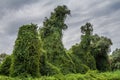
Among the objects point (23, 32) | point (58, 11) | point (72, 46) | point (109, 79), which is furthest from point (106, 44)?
point (23, 32)

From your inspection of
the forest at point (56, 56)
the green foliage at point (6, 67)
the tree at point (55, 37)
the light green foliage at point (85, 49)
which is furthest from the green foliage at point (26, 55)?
the light green foliage at point (85, 49)

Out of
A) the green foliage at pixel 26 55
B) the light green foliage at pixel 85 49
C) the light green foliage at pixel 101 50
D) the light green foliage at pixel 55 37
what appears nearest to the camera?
the green foliage at pixel 26 55

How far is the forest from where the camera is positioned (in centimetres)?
1844

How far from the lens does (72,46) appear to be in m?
32.4

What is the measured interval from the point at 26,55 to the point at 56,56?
8.24 metres

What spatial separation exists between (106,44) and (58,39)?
27.1ft

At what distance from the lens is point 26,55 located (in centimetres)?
1839

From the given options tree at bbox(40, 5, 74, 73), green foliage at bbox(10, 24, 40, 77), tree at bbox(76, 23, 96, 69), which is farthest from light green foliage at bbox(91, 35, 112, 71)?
green foliage at bbox(10, 24, 40, 77)

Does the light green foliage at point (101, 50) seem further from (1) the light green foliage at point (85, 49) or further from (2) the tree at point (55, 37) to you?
(2) the tree at point (55, 37)

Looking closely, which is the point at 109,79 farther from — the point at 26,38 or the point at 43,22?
the point at 43,22

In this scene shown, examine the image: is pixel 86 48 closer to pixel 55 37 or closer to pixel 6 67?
pixel 55 37

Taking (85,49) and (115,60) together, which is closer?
(85,49)

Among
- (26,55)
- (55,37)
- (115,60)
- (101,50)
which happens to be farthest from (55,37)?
(115,60)

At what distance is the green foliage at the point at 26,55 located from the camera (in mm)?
18391
